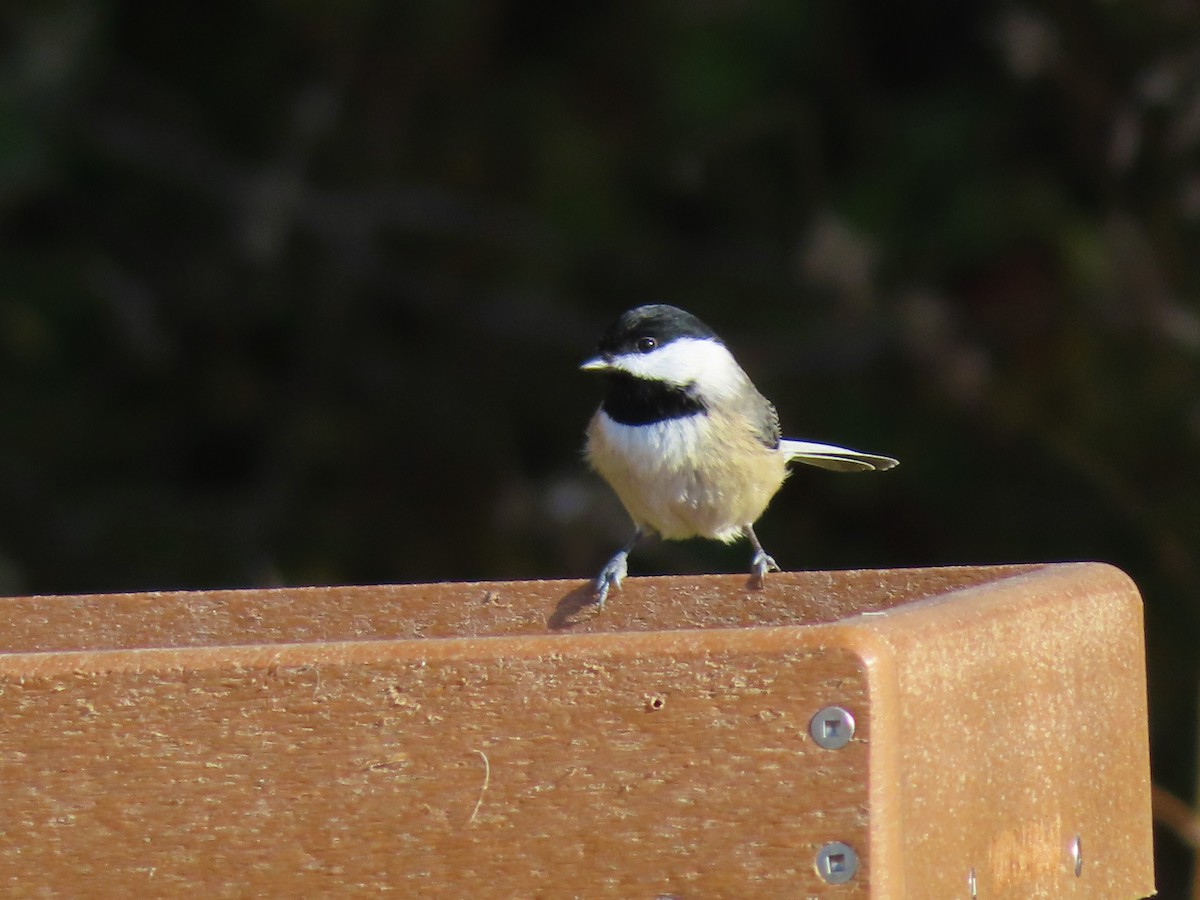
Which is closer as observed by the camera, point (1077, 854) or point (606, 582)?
point (1077, 854)

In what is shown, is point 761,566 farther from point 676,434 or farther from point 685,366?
point 685,366

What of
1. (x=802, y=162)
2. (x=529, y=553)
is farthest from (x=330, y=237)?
(x=802, y=162)

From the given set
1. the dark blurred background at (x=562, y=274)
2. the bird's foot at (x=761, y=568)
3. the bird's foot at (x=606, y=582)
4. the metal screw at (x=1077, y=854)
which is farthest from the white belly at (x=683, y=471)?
the dark blurred background at (x=562, y=274)

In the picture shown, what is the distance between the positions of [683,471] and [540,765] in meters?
1.34

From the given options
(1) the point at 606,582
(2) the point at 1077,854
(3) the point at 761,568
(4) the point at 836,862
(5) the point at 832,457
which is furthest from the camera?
(5) the point at 832,457

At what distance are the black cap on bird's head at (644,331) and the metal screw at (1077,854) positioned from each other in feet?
4.16

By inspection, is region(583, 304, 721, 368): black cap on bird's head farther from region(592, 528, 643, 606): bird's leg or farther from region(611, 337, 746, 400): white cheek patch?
region(592, 528, 643, 606): bird's leg

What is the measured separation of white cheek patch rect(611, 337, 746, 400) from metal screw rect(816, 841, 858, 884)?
1519 millimetres

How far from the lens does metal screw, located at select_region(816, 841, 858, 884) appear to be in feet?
4.50

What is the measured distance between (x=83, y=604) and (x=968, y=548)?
2.98m

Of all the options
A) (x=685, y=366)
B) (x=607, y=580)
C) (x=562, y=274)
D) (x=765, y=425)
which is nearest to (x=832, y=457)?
(x=765, y=425)

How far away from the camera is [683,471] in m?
2.77

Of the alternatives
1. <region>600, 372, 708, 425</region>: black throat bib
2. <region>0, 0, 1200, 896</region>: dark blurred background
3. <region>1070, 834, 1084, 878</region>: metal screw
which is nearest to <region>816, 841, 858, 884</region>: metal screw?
<region>1070, 834, 1084, 878</region>: metal screw

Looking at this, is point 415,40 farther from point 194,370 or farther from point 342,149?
point 194,370
